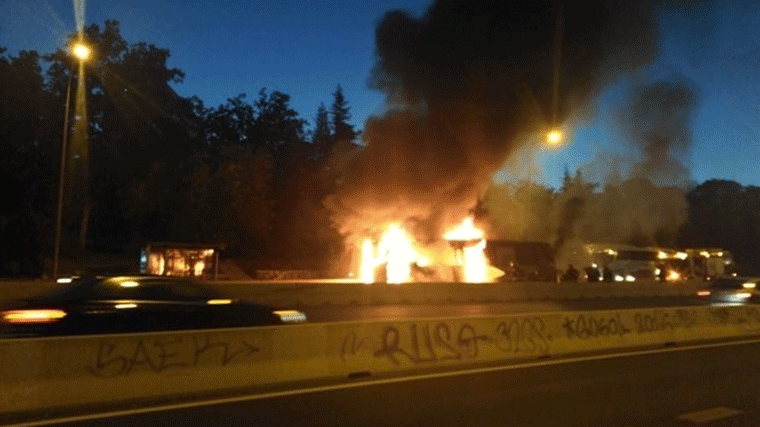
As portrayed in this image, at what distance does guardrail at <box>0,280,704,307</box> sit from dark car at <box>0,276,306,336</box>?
376 inches

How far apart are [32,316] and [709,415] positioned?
27.3ft

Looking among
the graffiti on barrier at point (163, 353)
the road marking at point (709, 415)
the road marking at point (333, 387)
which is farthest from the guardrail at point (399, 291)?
the road marking at point (709, 415)

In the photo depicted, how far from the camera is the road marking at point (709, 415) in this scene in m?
7.96

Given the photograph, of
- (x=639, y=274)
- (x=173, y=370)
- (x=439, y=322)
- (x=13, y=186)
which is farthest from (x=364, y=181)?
(x=173, y=370)

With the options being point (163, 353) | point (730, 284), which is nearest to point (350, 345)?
point (163, 353)

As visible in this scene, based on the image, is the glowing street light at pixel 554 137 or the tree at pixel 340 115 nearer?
the glowing street light at pixel 554 137

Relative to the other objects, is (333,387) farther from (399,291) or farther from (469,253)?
(469,253)

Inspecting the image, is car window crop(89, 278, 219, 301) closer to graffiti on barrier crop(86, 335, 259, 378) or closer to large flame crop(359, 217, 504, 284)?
graffiti on barrier crop(86, 335, 259, 378)

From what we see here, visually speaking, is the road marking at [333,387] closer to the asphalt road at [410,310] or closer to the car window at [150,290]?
the car window at [150,290]

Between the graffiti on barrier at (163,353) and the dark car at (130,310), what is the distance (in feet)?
7.63

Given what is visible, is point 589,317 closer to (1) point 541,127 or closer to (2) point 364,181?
(1) point 541,127

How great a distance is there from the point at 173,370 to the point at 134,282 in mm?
2903

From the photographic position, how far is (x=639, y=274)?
56.1 m

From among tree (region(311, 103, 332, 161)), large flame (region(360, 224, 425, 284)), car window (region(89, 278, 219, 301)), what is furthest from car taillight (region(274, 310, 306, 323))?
tree (region(311, 103, 332, 161))
